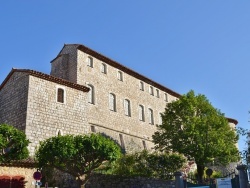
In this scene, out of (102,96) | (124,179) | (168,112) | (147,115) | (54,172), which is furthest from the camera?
(147,115)

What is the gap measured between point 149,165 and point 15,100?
1104 centimetres

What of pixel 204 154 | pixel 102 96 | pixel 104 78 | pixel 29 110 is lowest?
pixel 204 154

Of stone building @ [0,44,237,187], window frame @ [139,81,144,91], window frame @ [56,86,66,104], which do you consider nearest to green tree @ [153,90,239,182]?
stone building @ [0,44,237,187]

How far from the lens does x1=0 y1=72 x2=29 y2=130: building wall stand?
22984mm

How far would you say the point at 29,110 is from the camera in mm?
22781

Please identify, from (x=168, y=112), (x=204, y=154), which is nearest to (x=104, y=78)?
(x=168, y=112)

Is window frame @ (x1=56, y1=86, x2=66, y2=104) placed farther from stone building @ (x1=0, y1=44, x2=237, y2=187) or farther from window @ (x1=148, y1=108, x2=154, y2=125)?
window @ (x1=148, y1=108, x2=154, y2=125)

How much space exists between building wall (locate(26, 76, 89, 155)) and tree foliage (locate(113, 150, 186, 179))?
16.6 feet

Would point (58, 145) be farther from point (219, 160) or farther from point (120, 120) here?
point (120, 120)

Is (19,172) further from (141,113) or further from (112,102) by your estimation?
(141,113)

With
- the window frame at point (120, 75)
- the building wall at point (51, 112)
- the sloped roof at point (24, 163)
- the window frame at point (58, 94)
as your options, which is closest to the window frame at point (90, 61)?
the window frame at point (120, 75)

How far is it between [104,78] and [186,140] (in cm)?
1067

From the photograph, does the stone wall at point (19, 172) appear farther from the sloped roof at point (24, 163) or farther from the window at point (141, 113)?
the window at point (141, 113)

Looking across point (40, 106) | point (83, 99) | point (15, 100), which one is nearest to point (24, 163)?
point (40, 106)
